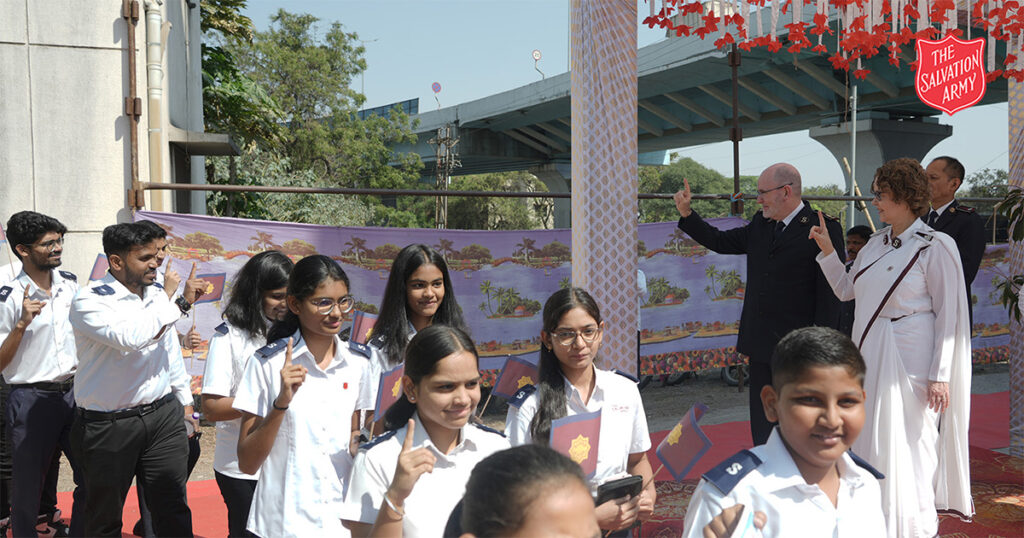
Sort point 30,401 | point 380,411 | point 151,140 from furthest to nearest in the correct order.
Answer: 1. point 151,140
2. point 30,401
3. point 380,411

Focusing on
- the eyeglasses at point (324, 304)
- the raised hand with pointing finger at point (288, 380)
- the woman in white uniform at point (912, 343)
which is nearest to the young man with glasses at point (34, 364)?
the eyeglasses at point (324, 304)

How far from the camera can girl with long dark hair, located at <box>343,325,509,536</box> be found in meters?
1.99

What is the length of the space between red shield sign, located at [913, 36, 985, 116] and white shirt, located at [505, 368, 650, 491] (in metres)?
3.78

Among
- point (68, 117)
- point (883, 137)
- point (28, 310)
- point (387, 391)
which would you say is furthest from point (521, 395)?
point (883, 137)

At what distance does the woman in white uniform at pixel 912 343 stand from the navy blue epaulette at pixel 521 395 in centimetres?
184

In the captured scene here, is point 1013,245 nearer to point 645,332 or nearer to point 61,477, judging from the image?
point 645,332

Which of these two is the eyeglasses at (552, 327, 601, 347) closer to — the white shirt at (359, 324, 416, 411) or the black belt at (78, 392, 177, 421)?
the white shirt at (359, 324, 416, 411)

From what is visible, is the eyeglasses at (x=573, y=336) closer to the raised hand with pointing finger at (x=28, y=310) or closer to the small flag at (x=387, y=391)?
the small flag at (x=387, y=391)

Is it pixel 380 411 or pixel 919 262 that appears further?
pixel 919 262

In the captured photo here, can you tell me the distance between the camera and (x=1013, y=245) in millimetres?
5906

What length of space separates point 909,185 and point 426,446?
2788 millimetres

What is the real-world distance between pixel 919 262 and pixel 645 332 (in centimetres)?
407

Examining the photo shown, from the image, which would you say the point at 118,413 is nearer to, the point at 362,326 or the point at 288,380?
the point at 362,326

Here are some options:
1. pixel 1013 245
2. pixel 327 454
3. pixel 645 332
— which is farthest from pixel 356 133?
pixel 327 454
